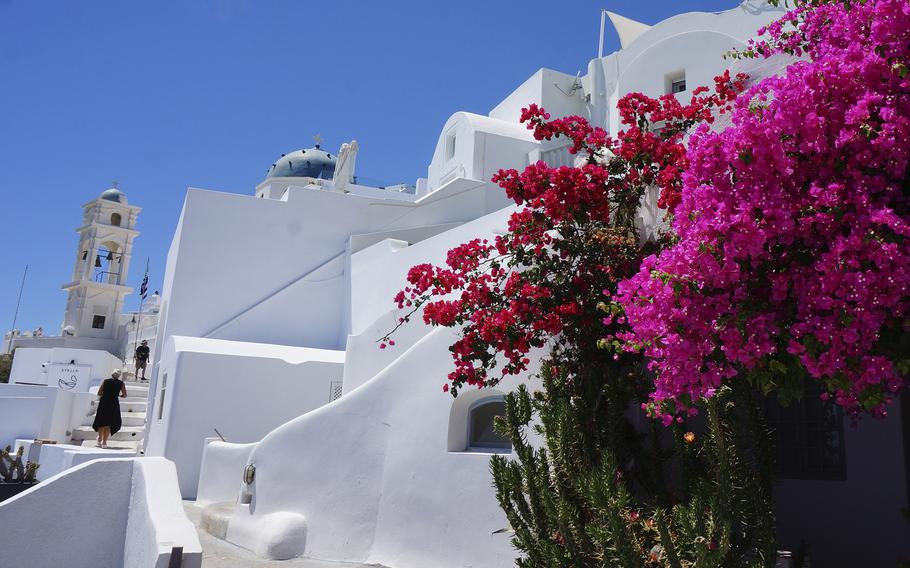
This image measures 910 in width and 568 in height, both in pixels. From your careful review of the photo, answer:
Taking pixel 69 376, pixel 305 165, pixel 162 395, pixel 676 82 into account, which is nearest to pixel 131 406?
pixel 69 376

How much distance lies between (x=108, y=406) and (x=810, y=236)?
13811 mm

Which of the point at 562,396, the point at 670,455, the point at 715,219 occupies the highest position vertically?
the point at 715,219

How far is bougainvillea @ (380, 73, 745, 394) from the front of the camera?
17.9ft

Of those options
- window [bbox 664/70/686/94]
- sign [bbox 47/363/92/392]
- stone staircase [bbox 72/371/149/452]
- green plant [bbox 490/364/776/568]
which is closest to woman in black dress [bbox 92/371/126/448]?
stone staircase [bbox 72/371/149/452]

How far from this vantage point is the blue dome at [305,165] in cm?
3888

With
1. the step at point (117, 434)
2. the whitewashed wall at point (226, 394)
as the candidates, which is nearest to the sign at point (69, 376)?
the step at point (117, 434)

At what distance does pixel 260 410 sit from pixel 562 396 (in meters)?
9.75

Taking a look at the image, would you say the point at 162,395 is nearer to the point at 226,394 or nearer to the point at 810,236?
the point at 226,394

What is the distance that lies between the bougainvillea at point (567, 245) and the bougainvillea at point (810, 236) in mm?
1900

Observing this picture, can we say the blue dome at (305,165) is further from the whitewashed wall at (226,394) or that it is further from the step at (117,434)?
the whitewashed wall at (226,394)

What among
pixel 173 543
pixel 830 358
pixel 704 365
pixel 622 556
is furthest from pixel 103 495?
pixel 830 358

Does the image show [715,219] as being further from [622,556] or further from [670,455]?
[670,455]

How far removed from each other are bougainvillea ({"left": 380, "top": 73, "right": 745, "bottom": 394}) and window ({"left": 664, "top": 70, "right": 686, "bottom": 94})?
605 inches

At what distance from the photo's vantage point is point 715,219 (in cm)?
305
